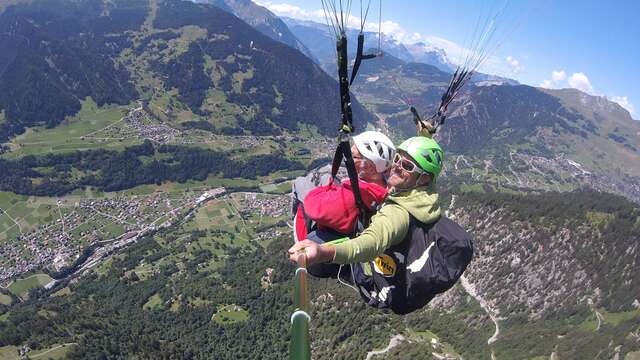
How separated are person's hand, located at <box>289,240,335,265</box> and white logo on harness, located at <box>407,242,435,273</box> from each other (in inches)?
105

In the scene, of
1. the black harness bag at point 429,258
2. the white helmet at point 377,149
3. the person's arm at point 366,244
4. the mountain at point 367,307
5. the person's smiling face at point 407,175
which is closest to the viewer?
the person's arm at point 366,244

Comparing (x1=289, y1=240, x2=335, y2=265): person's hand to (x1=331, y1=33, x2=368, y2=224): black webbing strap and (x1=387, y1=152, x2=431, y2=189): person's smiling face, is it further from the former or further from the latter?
(x1=387, y1=152, x2=431, y2=189): person's smiling face

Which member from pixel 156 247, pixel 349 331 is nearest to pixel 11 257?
pixel 156 247

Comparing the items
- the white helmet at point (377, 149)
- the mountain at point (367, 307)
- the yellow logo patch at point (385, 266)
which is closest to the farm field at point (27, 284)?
the mountain at point (367, 307)

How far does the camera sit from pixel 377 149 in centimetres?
898

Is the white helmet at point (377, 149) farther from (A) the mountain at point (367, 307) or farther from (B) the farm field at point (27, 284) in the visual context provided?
(B) the farm field at point (27, 284)

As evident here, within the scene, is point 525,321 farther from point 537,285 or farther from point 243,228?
point 243,228

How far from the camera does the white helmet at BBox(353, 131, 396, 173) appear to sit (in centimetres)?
895

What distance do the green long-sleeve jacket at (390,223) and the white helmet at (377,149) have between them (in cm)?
157

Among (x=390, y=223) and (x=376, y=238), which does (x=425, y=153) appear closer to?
(x=390, y=223)

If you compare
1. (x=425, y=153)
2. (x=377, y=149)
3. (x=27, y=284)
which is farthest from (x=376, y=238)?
(x=27, y=284)

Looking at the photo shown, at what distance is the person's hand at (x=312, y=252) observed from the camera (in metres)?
4.57

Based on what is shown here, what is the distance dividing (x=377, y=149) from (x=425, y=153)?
153 centimetres

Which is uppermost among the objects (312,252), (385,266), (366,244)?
(312,252)
